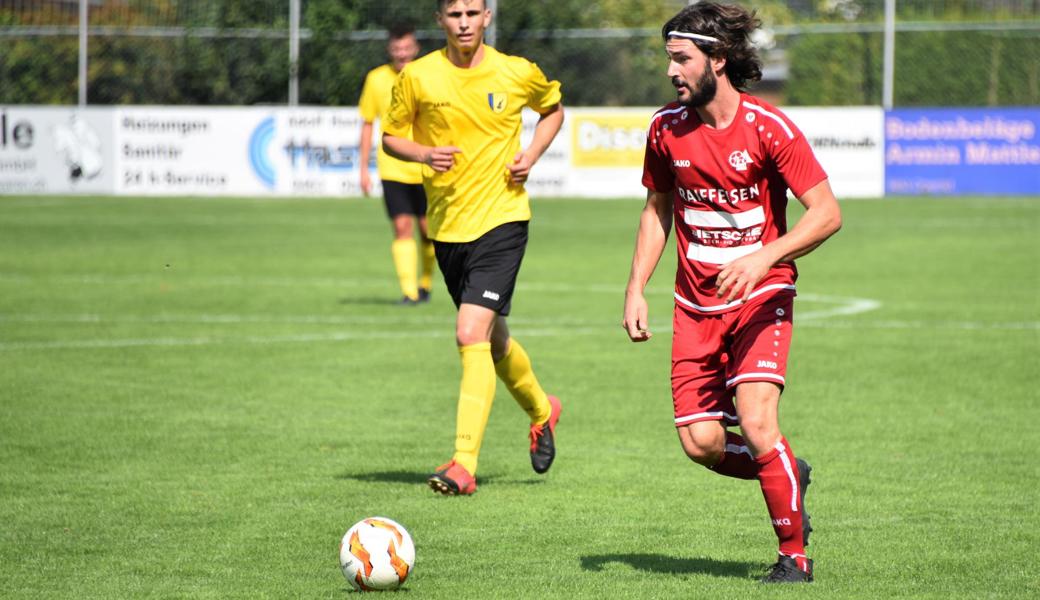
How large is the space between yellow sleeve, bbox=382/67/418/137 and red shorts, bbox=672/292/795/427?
2481 millimetres

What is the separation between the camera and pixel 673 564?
18.6 feet

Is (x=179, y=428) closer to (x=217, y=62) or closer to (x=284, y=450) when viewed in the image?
(x=284, y=450)

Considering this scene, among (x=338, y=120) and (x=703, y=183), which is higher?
(x=703, y=183)

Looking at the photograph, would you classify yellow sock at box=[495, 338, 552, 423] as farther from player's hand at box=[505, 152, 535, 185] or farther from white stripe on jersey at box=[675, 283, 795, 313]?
white stripe on jersey at box=[675, 283, 795, 313]

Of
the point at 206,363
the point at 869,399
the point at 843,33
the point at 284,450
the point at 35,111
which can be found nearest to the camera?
the point at 284,450

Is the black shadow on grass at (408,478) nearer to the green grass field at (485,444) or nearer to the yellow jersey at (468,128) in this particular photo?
the green grass field at (485,444)

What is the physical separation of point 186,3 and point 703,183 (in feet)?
101

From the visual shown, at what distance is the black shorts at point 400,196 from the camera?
14070 millimetres

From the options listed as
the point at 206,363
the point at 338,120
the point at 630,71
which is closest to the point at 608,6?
the point at 630,71

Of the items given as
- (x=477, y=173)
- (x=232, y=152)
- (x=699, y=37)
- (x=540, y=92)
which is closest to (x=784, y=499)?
(x=699, y=37)

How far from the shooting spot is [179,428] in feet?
28.2

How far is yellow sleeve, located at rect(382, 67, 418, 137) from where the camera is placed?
7.56 metres

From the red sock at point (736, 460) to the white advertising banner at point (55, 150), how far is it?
25.9m

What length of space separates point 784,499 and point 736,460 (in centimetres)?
38
